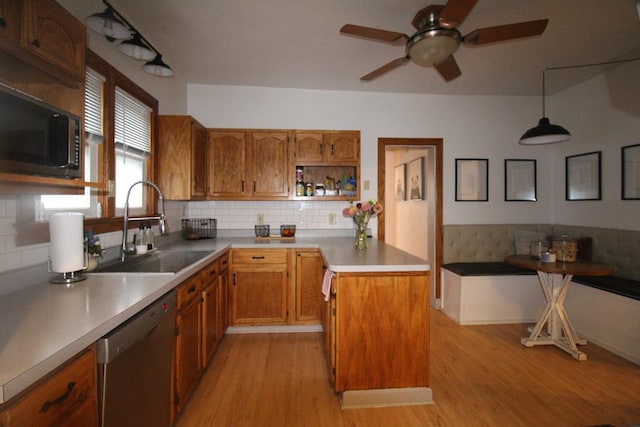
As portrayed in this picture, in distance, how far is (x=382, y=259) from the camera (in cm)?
210

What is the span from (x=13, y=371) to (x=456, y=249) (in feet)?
12.6

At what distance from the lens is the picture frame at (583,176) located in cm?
325

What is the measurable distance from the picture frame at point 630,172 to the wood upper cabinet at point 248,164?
3419 mm

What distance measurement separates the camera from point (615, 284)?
2.68 metres

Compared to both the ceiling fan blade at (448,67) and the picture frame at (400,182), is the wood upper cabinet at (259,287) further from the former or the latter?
the picture frame at (400,182)

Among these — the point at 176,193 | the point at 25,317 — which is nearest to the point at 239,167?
the point at 176,193

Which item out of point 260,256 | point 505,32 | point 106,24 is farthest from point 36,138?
point 505,32

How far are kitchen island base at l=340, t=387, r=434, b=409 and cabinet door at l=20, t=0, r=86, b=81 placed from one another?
2274 millimetres

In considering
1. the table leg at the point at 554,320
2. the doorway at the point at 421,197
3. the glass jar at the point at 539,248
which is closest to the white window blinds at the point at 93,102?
the doorway at the point at 421,197

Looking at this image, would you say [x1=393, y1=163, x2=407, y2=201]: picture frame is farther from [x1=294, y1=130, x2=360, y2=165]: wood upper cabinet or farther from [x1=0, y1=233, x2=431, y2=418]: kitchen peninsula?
[x1=0, y1=233, x2=431, y2=418]: kitchen peninsula

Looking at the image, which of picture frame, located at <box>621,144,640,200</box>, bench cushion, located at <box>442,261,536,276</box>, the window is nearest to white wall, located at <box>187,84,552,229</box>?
bench cushion, located at <box>442,261,536,276</box>

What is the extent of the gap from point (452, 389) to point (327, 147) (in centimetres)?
249

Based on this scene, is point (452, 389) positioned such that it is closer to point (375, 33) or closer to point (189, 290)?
point (189, 290)

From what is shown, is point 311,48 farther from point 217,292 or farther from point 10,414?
point 10,414
